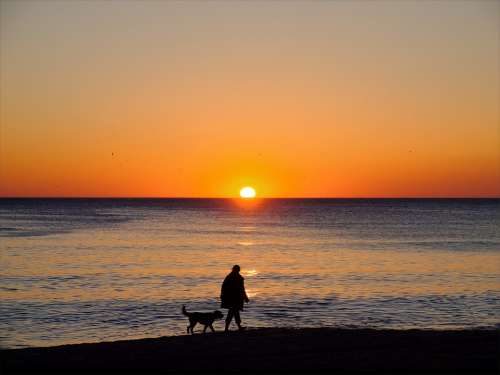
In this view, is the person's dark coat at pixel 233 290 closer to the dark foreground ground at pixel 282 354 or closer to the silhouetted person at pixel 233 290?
the silhouetted person at pixel 233 290

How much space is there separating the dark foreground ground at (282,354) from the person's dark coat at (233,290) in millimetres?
883

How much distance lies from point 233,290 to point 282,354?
12.6ft

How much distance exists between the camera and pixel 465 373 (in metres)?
12.4

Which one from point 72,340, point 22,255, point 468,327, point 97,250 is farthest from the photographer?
point 97,250

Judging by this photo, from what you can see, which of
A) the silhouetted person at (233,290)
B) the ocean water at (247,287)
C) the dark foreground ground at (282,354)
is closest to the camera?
the dark foreground ground at (282,354)

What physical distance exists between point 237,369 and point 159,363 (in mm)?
1847

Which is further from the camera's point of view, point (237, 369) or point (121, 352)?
point (121, 352)

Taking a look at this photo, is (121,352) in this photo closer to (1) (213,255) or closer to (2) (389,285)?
(2) (389,285)

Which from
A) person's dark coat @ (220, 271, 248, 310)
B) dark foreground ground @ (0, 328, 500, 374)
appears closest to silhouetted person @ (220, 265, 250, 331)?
person's dark coat @ (220, 271, 248, 310)

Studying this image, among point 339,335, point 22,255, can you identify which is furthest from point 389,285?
point 22,255

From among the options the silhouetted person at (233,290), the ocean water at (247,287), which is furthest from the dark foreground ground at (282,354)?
the ocean water at (247,287)

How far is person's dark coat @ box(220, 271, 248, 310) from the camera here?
59.4 ft

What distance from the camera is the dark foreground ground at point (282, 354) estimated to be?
43.3ft

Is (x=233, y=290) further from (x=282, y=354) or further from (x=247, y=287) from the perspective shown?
(x=247, y=287)
